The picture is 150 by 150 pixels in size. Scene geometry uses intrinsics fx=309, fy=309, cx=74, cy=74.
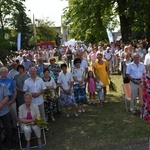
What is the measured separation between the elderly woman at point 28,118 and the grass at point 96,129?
0.49m

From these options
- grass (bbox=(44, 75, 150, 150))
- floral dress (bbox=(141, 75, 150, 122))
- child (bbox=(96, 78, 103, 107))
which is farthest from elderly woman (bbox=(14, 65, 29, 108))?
floral dress (bbox=(141, 75, 150, 122))

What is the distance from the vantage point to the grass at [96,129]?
700cm

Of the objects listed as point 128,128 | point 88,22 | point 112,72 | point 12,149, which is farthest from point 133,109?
point 88,22

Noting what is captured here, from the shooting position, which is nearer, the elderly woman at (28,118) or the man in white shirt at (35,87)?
the elderly woman at (28,118)

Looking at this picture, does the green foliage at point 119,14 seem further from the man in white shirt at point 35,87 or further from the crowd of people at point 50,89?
the man in white shirt at point 35,87

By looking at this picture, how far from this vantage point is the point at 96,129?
7973mm

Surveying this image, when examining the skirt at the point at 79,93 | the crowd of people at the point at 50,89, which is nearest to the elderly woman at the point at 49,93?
the crowd of people at the point at 50,89

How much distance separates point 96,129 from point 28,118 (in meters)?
1.95

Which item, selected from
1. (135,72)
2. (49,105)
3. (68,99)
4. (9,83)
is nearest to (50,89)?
(49,105)

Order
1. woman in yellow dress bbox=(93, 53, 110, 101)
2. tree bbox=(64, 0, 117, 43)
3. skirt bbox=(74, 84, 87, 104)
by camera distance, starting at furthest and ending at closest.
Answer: tree bbox=(64, 0, 117, 43)
woman in yellow dress bbox=(93, 53, 110, 101)
skirt bbox=(74, 84, 87, 104)

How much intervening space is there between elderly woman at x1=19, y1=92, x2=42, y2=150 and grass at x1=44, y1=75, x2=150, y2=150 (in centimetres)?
49

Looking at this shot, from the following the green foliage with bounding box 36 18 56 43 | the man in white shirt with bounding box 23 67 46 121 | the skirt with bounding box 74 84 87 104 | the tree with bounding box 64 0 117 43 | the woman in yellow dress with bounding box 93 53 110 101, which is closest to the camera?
the man in white shirt with bounding box 23 67 46 121

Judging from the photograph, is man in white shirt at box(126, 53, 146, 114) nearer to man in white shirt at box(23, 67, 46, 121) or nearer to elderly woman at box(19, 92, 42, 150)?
man in white shirt at box(23, 67, 46, 121)

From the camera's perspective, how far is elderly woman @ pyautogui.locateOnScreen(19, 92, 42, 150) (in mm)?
6770
